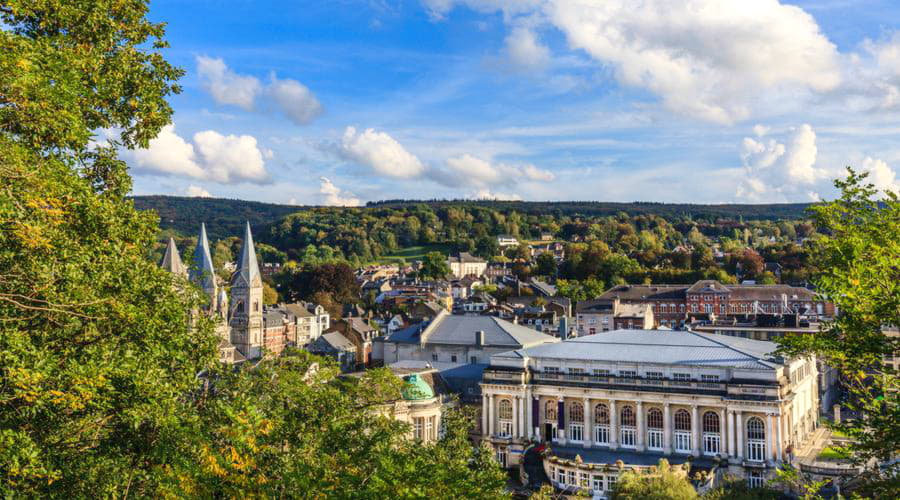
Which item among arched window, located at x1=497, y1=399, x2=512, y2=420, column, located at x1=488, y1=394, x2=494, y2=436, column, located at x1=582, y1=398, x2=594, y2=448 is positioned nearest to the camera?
column, located at x1=582, y1=398, x2=594, y2=448

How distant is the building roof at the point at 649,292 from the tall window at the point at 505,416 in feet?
170

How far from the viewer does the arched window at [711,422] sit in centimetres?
4516

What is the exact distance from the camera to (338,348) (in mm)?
73188

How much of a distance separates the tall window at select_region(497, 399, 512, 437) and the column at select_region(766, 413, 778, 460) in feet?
52.7

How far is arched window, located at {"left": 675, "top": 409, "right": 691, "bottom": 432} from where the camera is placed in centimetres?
4609

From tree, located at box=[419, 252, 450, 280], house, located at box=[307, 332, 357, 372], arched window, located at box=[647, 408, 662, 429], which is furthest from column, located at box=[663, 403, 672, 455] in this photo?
tree, located at box=[419, 252, 450, 280]

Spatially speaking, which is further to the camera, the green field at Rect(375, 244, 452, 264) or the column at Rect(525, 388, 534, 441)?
the green field at Rect(375, 244, 452, 264)

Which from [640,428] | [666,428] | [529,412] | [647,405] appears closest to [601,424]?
[640,428]

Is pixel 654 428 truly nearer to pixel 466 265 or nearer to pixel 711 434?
pixel 711 434

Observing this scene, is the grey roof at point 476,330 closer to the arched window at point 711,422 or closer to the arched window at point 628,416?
the arched window at point 628,416

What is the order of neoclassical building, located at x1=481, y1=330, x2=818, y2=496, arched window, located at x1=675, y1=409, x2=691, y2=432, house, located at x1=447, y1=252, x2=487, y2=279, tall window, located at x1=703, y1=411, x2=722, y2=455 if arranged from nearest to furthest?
neoclassical building, located at x1=481, y1=330, x2=818, y2=496 → tall window, located at x1=703, y1=411, x2=722, y2=455 → arched window, located at x1=675, y1=409, x2=691, y2=432 → house, located at x1=447, y1=252, x2=487, y2=279

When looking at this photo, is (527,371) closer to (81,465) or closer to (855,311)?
(855,311)

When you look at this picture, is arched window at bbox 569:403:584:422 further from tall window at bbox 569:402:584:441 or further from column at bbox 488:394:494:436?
column at bbox 488:394:494:436

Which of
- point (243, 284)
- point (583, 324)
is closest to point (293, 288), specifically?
point (243, 284)
